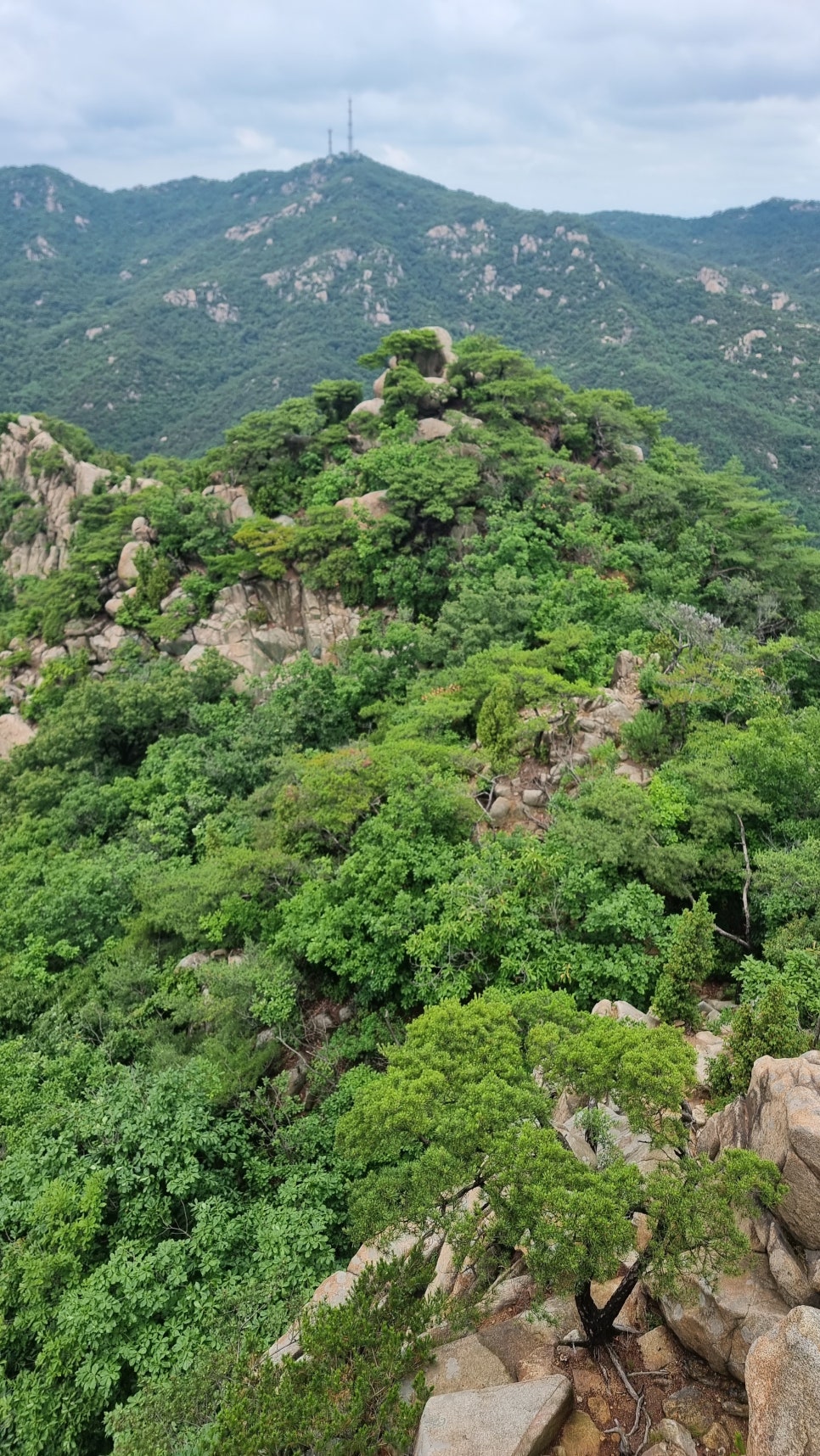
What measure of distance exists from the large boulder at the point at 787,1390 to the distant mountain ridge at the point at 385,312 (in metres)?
70.4

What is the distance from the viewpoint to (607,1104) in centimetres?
927

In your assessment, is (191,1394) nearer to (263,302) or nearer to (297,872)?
(297,872)

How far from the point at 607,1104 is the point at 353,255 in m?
177

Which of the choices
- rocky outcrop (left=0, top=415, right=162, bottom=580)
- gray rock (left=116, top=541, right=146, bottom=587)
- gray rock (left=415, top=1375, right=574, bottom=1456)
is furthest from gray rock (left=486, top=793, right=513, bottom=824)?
rocky outcrop (left=0, top=415, right=162, bottom=580)

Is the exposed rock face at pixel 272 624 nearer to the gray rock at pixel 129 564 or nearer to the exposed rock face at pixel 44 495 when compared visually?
the gray rock at pixel 129 564

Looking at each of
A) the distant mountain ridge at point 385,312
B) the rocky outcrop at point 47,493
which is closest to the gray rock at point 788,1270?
the rocky outcrop at point 47,493

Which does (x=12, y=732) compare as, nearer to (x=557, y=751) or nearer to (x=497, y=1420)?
(x=557, y=751)

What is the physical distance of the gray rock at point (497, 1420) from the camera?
18.6ft

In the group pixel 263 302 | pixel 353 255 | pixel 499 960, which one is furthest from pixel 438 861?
pixel 353 255

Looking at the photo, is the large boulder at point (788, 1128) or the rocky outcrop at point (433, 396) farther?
the rocky outcrop at point (433, 396)

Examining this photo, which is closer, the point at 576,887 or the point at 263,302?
the point at 576,887

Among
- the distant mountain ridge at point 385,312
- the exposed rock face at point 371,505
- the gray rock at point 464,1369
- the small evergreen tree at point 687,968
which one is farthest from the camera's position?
the distant mountain ridge at point 385,312

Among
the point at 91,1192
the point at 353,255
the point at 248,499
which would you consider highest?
the point at 353,255

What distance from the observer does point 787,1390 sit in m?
4.71
